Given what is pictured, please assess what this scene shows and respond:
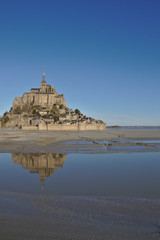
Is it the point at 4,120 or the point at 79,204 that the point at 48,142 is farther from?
the point at 4,120

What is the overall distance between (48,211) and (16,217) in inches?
29.7

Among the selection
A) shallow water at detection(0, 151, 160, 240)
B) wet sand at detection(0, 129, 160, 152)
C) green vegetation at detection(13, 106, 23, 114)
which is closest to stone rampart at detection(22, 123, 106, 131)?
green vegetation at detection(13, 106, 23, 114)

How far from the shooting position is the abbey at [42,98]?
359ft

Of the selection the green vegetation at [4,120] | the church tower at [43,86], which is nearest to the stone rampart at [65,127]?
the green vegetation at [4,120]

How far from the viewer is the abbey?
109562 mm

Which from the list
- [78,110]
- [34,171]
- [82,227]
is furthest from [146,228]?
[78,110]

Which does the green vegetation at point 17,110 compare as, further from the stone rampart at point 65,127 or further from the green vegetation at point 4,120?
the stone rampart at point 65,127

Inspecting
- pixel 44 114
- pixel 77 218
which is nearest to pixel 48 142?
pixel 77 218

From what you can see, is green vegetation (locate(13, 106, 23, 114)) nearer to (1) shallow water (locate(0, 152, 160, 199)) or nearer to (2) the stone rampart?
(2) the stone rampart

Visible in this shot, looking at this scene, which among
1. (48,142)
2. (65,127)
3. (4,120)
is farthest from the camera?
Result: (4,120)

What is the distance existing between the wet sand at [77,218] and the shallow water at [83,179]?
661 mm

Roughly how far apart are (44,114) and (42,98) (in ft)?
35.4

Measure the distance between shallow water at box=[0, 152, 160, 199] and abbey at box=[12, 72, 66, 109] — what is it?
99.1 meters

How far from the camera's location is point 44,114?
102000 mm
